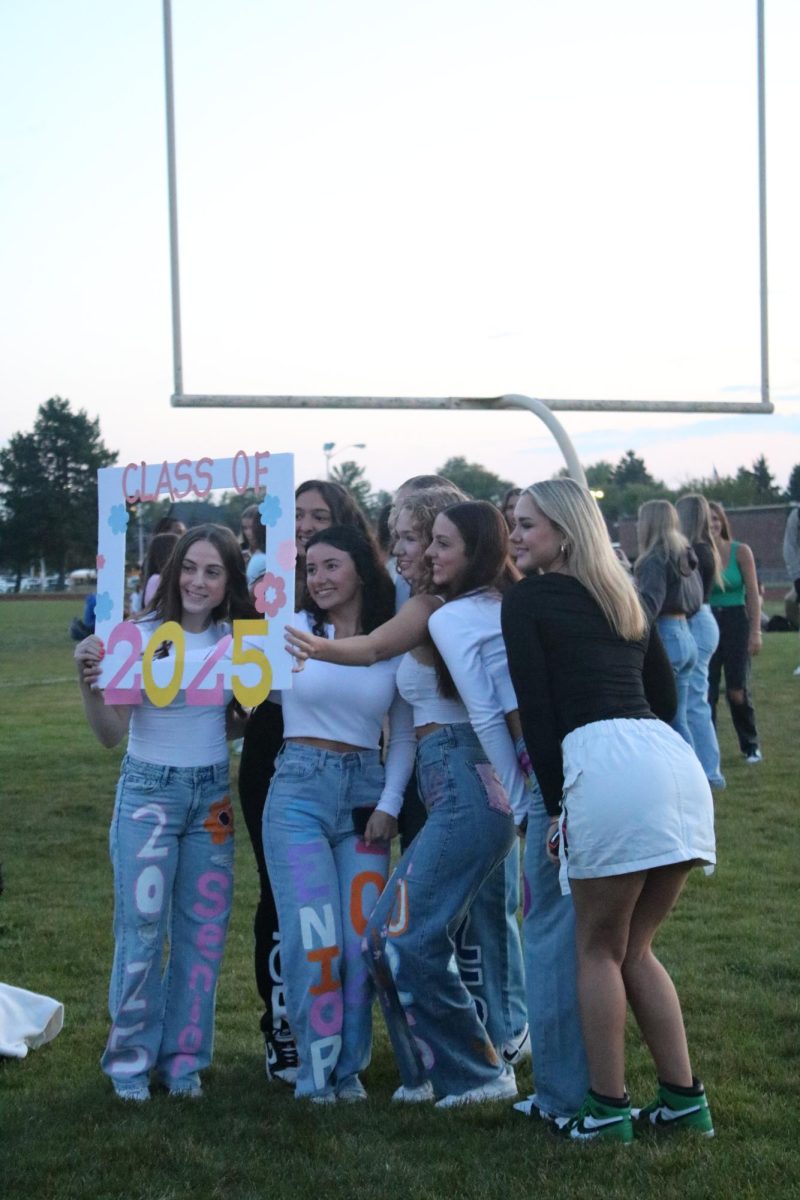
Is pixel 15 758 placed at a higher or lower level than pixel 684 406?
lower

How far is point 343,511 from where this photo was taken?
475cm

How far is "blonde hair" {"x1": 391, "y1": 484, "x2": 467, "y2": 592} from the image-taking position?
4.24 m

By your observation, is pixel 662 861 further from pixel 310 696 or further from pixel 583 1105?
pixel 310 696

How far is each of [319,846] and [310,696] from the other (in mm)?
471

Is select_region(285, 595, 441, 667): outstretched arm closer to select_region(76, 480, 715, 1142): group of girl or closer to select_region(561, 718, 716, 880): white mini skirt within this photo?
select_region(76, 480, 715, 1142): group of girl

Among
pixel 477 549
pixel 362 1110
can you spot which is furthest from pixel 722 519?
pixel 362 1110

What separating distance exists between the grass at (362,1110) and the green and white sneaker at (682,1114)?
66mm

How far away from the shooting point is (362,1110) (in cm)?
409

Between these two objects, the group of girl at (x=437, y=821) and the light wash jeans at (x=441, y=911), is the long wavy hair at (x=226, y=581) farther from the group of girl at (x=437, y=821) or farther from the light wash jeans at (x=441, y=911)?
the light wash jeans at (x=441, y=911)

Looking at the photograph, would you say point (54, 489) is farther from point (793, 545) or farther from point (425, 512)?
point (425, 512)

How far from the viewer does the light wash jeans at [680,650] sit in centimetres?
847

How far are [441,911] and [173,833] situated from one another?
0.91 metres

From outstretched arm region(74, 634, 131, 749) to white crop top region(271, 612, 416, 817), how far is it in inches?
20.4

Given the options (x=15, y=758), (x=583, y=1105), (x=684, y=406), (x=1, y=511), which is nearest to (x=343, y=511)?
(x=583, y=1105)
